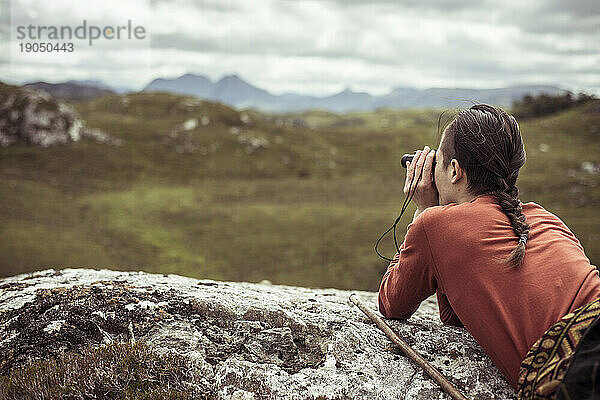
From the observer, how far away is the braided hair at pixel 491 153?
151 inches

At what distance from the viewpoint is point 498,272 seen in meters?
3.71

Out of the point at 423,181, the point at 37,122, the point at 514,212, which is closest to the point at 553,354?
the point at 514,212

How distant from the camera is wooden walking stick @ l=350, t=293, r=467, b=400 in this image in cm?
391

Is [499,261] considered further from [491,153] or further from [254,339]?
[254,339]

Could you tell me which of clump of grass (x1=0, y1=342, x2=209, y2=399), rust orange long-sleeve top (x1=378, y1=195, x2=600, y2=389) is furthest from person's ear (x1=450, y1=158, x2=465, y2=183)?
clump of grass (x1=0, y1=342, x2=209, y2=399)

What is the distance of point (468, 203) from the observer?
12.9 ft

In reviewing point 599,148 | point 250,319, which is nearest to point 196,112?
point 599,148

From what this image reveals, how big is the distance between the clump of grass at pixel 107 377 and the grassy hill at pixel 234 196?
652 cm

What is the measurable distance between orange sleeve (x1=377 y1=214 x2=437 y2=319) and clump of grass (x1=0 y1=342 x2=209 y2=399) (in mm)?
2001

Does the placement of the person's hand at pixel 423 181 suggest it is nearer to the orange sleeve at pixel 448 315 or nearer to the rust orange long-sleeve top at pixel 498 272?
the rust orange long-sleeve top at pixel 498 272

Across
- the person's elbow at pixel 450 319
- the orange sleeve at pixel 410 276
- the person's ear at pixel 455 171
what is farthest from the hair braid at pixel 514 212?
the person's elbow at pixel 450 319

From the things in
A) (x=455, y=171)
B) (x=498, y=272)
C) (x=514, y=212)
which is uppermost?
(x=455, y=171)

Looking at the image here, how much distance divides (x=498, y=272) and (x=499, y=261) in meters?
0.09

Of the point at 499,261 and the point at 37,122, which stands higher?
the point at 499,261
